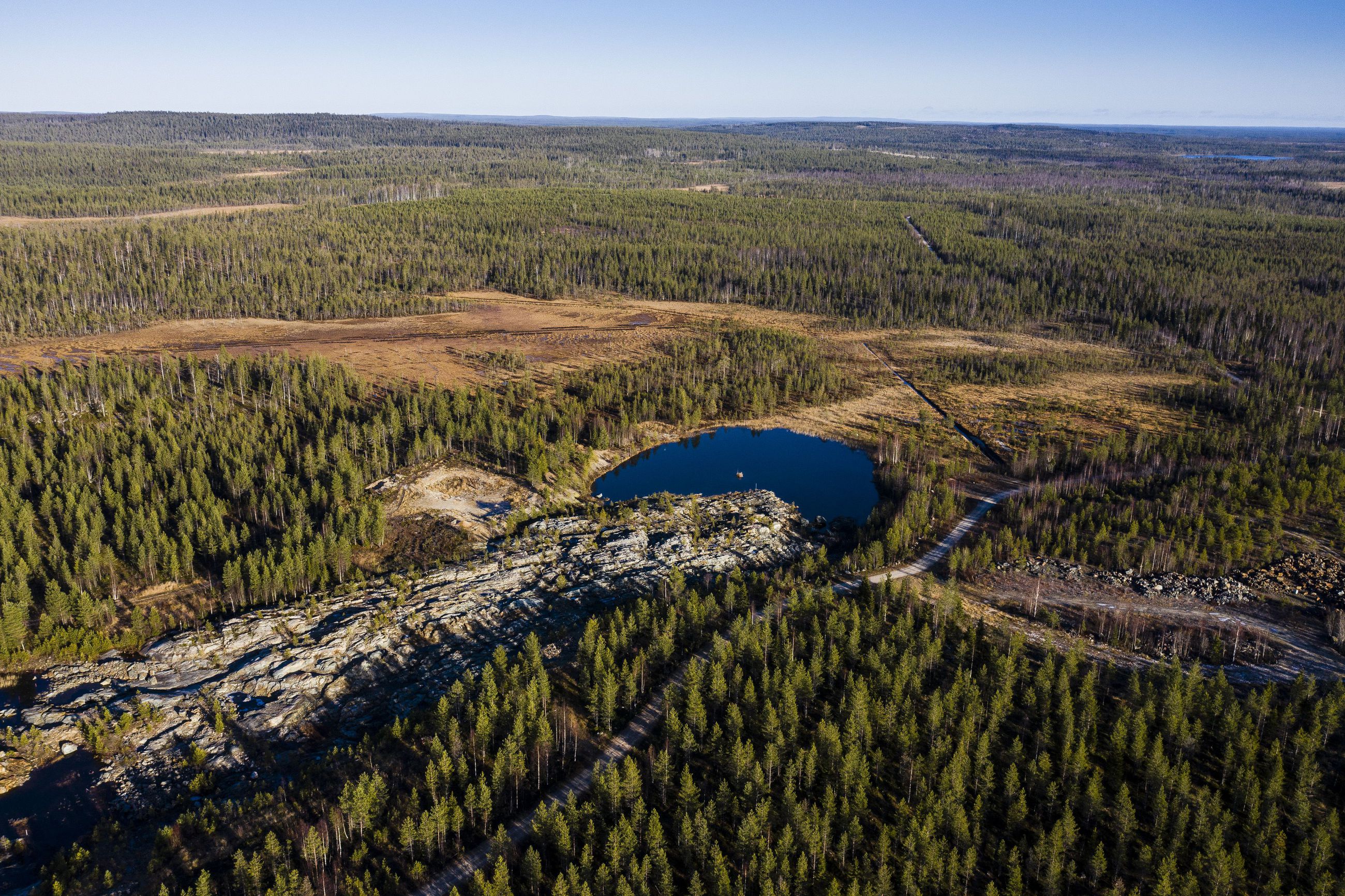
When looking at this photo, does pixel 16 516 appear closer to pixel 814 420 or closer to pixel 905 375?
pixel 814 420

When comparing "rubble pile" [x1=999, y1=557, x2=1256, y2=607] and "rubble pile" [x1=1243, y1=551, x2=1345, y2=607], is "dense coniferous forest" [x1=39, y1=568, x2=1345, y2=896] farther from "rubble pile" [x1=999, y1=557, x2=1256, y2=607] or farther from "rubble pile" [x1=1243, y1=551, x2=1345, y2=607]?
"rubble pile" [x1=1243, y1=551, x2=1345, y2=607]

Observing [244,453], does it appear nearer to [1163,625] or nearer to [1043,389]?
[1163,625]

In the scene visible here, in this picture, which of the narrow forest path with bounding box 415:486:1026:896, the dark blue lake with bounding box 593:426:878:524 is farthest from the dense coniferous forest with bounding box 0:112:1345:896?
the dark blue lake with bounding box 593:426:878:524

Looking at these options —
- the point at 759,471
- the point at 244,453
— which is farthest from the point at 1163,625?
the point at 244,453

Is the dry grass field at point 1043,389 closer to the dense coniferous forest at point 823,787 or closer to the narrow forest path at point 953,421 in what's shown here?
the narrow forest path at point 953,421

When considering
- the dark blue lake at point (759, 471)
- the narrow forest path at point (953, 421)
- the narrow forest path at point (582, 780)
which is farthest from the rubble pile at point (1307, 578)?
the dark blue lake at point (759, 471)
